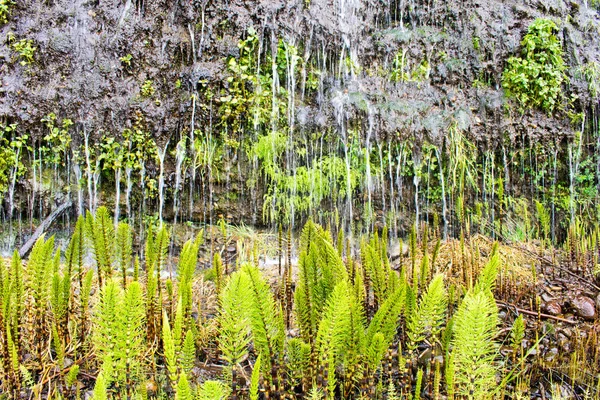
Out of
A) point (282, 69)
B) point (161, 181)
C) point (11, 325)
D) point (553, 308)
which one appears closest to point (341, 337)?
point (11, 325)

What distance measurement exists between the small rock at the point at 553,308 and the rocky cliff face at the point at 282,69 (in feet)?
9.98

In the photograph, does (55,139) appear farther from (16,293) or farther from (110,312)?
(110,312)

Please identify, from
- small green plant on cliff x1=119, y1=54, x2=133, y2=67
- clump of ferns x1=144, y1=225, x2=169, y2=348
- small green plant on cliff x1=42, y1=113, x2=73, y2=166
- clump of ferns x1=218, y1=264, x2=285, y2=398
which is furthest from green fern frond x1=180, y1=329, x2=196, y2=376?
small green plant on cliff x1=119, y1=54, x2=133, y2=67

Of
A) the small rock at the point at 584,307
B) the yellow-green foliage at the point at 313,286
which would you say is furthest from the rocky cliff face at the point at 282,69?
the yellow-green foliage at the point at 313,286

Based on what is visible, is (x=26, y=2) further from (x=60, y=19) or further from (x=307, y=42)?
(x=307, y=42)

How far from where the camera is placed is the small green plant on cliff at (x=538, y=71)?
21.2ft

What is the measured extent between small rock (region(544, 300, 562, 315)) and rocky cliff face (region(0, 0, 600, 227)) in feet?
9.98

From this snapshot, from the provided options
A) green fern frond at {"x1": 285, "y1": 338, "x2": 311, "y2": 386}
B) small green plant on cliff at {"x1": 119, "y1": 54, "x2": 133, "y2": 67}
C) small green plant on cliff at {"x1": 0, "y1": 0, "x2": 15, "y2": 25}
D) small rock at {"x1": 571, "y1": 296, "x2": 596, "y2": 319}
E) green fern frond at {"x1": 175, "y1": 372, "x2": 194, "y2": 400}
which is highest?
small green plant on cliff at {"x1": 0, "y1": 0, "x2": 15, "y2": 25}

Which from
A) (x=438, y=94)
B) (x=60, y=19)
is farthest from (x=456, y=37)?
(x=60, y=19)

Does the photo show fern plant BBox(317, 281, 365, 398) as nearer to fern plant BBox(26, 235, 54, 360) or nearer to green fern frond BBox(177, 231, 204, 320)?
green fern frond BBox(177, 231, 204, 320)

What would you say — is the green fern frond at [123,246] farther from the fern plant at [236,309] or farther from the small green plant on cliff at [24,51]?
the small green plant on cliff at [24,51]

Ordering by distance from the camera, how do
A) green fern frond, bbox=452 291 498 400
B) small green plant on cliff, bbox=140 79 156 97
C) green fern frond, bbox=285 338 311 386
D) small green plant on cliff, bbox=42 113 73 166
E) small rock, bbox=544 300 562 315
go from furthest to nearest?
small green plant on cliff, bbox=140 79 156 97 → small green plant on cliff, bbox=42 113 73 166 → small rock, bbox=544 300 562 315 → green fern frond, bbox=285 338 311 386 → green fern frond, bbox=452 291 498 400

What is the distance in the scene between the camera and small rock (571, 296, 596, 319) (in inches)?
133

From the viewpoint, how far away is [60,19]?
584 centimetres
